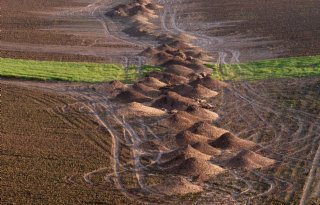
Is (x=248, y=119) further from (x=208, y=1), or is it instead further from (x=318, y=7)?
(x=208, y=1)

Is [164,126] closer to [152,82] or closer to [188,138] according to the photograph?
[188,138]

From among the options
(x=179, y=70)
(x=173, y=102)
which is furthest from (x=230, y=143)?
(x=179, y=70)

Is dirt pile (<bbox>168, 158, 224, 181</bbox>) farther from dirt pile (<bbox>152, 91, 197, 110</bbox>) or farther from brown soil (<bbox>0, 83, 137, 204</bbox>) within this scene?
dirt pile (<bbox>152, 91, 197, 110</bbox>)

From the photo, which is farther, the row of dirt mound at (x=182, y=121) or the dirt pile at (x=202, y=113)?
the dirt pile at (x=202, y=113)

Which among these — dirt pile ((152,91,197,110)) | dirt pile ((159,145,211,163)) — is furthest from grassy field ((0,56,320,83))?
dirt pile ((159,145,211,163))

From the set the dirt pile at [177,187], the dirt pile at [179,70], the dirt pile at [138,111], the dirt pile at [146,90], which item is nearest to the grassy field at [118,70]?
the dirt pile at [179,70]

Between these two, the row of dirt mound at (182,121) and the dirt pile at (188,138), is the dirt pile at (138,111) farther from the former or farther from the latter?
the dirt pile at (188,138)
